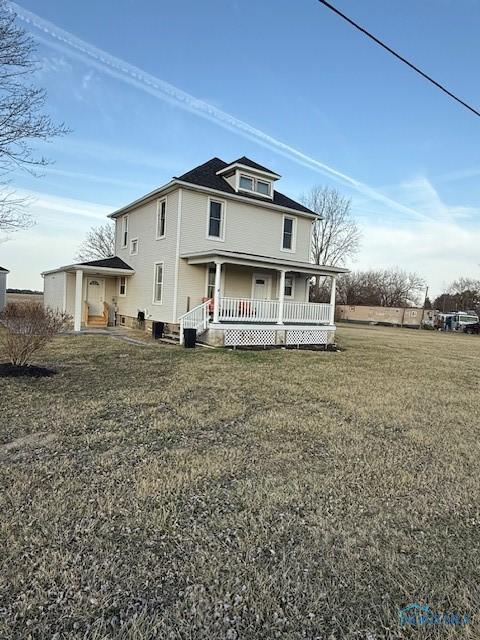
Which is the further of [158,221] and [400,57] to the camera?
[158,221]

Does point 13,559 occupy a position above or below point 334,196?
below

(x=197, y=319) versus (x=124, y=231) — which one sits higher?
(x=124, y=231)

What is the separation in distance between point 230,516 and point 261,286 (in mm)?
14836

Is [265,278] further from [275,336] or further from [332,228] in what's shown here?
[332,228]

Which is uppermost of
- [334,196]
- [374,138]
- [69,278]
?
[334,196]

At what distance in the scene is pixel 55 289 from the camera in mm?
19891

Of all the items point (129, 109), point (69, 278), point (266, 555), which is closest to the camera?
point (266, 555)

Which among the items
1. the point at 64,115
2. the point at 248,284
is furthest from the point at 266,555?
the point at 248,284

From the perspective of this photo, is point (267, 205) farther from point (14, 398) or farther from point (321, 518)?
point (321, 518)

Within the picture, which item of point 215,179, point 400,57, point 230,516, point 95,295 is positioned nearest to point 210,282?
point 215,179

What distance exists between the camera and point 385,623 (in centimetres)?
195

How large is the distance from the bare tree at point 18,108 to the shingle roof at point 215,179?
4.96 m

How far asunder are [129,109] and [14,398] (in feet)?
43.6

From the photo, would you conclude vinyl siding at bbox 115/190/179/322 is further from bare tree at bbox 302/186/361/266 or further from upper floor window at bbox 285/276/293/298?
bare tree at bbox 302/186/361/266
